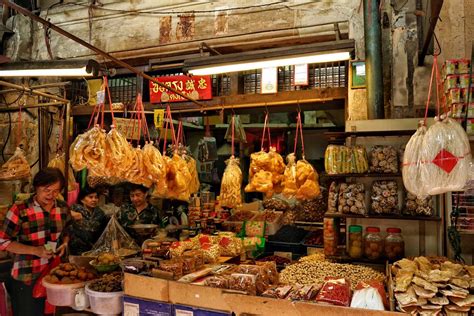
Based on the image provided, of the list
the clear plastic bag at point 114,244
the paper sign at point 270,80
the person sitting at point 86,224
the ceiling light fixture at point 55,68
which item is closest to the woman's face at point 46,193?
the clear plastic bag at point 114,244

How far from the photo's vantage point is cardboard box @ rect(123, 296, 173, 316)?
8.72 feet

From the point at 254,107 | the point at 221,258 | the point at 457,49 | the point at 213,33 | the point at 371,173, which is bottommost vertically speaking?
the point at 221,258

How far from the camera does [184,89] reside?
5.38m

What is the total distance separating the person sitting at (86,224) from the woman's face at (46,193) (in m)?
0.89

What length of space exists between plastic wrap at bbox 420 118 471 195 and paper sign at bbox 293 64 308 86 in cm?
242

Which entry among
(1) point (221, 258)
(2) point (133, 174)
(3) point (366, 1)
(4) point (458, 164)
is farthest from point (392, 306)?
(3) point (366, 1)

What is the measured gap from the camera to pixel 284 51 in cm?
339

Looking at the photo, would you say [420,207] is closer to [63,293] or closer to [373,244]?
[373,244]

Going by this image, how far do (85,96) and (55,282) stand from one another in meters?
3.88

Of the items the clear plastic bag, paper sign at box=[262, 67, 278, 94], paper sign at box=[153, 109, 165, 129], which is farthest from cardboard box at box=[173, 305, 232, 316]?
paper sign at box=[262, 67, 278, 94]

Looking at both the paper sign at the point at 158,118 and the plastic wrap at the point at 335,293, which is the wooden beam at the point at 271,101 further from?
the plastic wrap at the point at 335,293

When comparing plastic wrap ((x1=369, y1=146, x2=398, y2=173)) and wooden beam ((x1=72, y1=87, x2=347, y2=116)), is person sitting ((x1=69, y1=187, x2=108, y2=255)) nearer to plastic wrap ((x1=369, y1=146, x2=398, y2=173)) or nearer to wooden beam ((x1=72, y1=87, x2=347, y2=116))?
wooden beam ((x1=72, y1=87, x2=347, y2=116))

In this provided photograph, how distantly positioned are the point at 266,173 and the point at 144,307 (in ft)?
6.41

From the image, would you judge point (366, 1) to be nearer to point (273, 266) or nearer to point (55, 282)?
point (273, 266)
